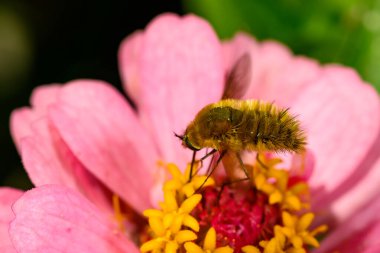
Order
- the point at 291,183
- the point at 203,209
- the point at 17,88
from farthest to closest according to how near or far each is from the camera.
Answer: the point at 17,88 → the point at 291,183 → the point at 203,209

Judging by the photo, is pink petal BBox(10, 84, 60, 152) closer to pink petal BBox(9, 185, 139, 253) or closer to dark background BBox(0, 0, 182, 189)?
pink petal BBox(9, 185, 139, 253)

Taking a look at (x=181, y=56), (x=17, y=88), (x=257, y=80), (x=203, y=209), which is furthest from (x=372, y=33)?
(x=17, y=88)

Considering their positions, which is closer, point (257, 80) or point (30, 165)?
point (30, 165)

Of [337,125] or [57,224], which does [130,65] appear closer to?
[337,125]

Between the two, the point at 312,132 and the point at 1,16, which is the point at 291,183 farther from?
the point at 1,16

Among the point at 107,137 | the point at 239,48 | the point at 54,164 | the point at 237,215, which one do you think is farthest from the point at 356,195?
the point at 54,164

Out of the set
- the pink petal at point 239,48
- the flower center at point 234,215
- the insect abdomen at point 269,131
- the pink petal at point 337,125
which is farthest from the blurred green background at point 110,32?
the insect abdomen at point 269,131

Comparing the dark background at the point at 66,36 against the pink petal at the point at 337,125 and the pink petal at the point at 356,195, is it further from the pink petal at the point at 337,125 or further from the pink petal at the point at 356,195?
the pink petal at the point at 356,195
